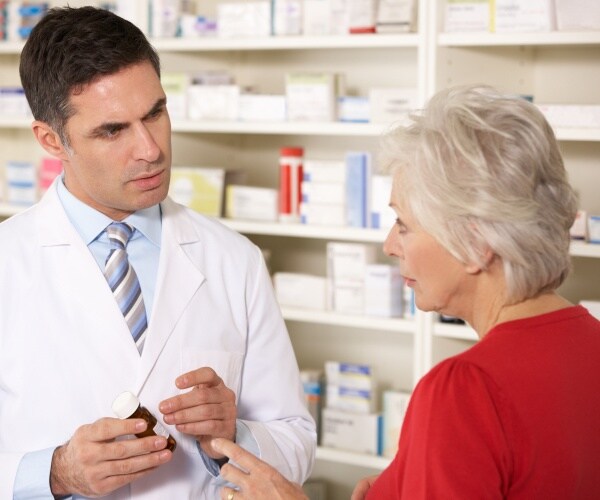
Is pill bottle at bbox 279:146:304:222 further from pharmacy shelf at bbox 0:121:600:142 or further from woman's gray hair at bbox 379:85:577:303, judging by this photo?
woman's gray hair at bbox 379:85:577:303

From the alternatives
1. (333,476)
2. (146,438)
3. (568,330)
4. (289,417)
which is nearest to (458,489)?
(568,330)

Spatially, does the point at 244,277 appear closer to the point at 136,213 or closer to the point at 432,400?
the point at 136,213

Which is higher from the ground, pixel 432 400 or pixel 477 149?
pixel 477 149

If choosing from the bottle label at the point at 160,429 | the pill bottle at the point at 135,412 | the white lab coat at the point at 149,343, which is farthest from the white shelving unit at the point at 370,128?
the pill bottle at the point at 135,412

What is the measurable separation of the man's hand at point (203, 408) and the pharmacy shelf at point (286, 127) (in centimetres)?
129

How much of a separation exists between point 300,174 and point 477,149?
1797 mm

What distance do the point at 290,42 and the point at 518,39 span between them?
707mm

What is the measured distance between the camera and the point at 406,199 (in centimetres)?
129

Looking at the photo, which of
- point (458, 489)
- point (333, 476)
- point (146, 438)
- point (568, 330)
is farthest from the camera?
point (333, 476)

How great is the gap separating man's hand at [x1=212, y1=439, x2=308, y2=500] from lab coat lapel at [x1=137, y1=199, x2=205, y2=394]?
0.31 metres

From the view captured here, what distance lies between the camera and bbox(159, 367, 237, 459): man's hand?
152 centimetres

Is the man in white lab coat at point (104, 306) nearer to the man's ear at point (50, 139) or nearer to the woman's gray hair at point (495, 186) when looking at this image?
the man's ear at point (50, 139)

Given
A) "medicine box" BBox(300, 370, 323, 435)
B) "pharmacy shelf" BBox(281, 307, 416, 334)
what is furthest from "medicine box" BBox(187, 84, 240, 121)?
"medicine box" BBox(300, 370, 323, 435)

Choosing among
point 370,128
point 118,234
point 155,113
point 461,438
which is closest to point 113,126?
point 155,113
